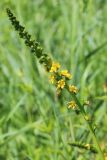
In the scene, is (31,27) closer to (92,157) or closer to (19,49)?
(19,49)

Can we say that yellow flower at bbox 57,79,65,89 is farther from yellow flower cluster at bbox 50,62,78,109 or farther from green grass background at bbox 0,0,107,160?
green grass background at bbox 0,0,107,160

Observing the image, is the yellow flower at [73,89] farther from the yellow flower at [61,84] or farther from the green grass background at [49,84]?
the green grass background at [49,84]

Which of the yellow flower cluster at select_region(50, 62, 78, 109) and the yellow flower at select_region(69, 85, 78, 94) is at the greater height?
the yellow flower cluster at select_region(50, 62, 78, 109)

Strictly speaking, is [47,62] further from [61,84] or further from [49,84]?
[49,84]

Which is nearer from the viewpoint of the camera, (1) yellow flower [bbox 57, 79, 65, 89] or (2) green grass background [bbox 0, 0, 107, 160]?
(1) yellow flower [bbox 57, 79, 65, 89]

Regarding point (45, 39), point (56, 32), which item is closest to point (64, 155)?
point (45, 39)

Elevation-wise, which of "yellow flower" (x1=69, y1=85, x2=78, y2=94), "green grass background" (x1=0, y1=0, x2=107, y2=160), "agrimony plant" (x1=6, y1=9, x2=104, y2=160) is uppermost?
"green grass background" (x1=0, y1=0, x2=107, y2=160)

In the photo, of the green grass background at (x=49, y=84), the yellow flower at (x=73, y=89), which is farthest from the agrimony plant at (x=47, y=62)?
the green grass background at (x=49, y=84)

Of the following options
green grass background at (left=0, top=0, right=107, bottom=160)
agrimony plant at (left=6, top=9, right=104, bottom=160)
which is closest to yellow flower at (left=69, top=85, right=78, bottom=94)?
agrimony plant at (left=6, top=9, right=104, bottom=160)
